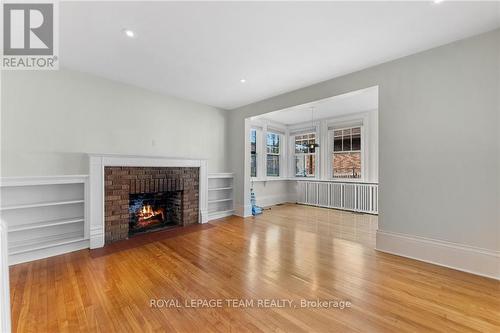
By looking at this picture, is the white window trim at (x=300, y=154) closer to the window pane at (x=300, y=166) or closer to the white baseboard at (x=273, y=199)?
the window pane at (x=300, y=166)

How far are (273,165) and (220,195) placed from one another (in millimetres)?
2437

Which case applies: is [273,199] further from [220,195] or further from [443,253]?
[443,253]

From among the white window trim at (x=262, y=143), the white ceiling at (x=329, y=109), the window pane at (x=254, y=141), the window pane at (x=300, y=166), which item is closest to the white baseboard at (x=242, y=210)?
the white window trim at (x=262, y=143)

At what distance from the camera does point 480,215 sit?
2398mm

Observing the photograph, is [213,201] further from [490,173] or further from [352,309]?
[490,173]

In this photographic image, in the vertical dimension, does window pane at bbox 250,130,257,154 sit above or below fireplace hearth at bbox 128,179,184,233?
above

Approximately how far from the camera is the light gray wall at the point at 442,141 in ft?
7.73

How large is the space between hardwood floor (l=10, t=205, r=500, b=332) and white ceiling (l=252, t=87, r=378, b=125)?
288 cm

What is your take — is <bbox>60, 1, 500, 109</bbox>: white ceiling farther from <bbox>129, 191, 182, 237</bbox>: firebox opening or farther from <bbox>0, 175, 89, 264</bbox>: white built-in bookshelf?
<bbox>129, 191, 182, 237</bbox>: firebox opening

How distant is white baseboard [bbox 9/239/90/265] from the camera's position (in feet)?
8.78

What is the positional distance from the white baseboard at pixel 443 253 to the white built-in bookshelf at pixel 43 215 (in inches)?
175

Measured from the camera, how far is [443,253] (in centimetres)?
260

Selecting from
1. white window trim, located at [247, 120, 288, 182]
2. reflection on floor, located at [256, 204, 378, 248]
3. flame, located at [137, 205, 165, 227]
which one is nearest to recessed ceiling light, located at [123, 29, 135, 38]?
flame, located at [137, 205, 165, 227]

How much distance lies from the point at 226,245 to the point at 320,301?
1.70 metres
